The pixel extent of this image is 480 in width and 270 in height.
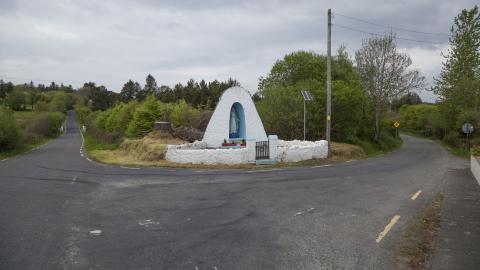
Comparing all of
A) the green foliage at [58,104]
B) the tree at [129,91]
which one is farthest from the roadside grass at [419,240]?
the green foliage at [58,104]

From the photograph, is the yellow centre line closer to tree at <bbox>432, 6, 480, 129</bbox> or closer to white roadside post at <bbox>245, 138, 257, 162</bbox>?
white roadside post at <bbox>245, 138, 257, 162</bbox>

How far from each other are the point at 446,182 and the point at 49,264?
13.9 m

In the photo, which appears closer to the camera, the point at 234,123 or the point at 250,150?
the point at 250,150

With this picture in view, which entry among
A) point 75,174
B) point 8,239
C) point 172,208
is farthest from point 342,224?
point 75,174

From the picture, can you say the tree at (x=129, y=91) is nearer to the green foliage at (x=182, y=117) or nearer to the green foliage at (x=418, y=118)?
the green foliage at (x=418, y=118)

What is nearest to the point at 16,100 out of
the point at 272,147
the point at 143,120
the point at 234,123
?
the point at 143,120

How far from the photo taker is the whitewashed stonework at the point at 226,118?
24.7 metres

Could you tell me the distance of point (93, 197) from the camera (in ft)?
36.1

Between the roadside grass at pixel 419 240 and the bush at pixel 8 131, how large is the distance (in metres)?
35.4

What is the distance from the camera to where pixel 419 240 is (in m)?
6.84

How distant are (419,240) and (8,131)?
36.9m

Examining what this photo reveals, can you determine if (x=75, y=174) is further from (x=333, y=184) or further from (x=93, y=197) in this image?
(x=333, y=184)

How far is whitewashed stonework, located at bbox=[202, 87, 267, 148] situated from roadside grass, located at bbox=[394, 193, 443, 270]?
16263mm

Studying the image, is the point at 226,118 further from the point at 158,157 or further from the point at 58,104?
the point at 58,104
